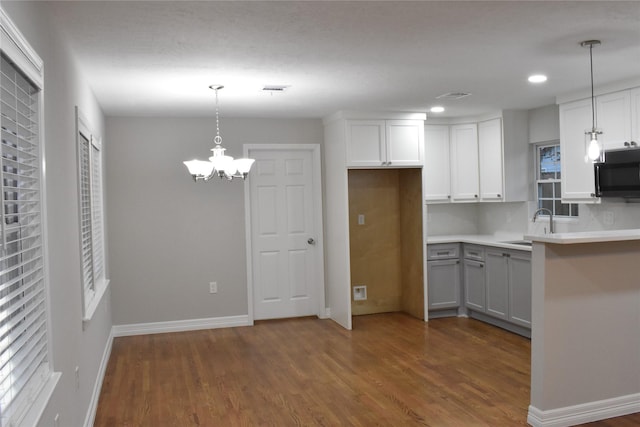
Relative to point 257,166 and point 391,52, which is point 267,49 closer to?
point 391,52

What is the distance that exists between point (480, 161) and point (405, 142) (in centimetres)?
99

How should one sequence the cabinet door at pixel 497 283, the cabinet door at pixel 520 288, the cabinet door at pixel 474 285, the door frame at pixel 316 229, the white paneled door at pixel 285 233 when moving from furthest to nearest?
the white paneled door at pixel 285 233
the door frame at pixel 316 229
the cabinet door at pixel 474 285
the cabinet door at pixel 497 283
the cabinet door at pixel 520 288

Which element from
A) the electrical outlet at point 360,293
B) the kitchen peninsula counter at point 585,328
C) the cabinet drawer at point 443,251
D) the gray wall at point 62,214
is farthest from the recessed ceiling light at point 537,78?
the gray wall at point 62,214

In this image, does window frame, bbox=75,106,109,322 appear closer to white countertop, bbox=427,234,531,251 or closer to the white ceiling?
the white ceiling

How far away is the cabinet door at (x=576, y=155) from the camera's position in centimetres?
493

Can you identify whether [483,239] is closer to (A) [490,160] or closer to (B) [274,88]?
(A) [490,160]

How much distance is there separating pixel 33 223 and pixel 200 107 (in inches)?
133

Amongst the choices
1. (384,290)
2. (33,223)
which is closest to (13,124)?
(33,223)

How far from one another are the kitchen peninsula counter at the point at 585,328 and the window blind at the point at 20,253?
264 centimetres

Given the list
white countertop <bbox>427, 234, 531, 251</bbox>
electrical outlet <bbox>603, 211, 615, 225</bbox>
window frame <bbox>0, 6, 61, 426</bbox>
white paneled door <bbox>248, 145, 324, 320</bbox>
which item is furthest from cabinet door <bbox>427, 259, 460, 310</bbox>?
window frame <bbox>0, 6, 61, 426</bbox>

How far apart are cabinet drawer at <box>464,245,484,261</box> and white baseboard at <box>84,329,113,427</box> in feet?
12.4

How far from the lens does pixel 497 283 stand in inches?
221

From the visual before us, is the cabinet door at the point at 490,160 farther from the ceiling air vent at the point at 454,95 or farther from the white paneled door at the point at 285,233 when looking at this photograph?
the white paneled door at the point at 285,233

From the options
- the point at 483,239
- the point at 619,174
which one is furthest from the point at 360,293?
the point at 619,174
